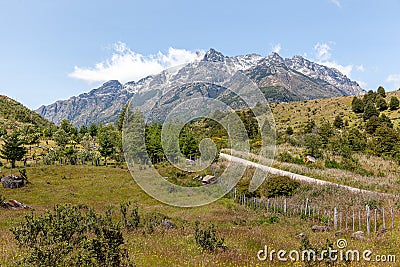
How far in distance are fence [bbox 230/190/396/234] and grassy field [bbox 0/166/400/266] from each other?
78cm

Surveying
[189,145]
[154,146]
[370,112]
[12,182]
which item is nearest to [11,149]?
[12,182]

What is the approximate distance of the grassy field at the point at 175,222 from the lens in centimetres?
988

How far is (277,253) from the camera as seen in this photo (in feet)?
34.7

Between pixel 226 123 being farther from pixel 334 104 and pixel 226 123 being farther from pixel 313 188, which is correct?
pixel 334 104

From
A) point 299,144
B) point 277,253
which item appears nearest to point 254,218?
point 277,253

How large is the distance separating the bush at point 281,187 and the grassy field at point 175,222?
793 millimetres

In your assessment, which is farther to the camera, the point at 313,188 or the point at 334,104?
the point at 334,104

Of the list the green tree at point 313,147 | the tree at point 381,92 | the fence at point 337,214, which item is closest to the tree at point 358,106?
the tree at point 381,92

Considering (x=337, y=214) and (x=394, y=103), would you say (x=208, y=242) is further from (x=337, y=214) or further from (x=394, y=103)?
(x=394, y=103)

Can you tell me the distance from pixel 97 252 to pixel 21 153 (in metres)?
44.1

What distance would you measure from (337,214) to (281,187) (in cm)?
651

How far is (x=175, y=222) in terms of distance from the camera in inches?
730

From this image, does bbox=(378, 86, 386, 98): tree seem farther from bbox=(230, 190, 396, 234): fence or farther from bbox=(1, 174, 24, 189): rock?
bbox=(1, 174, 24, 189): rock

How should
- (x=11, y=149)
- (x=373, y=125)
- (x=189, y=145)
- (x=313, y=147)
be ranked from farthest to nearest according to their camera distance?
(x=373, y=125) → (x=189, y=145) → (x=313, y=147) → (x=11, y=149)
